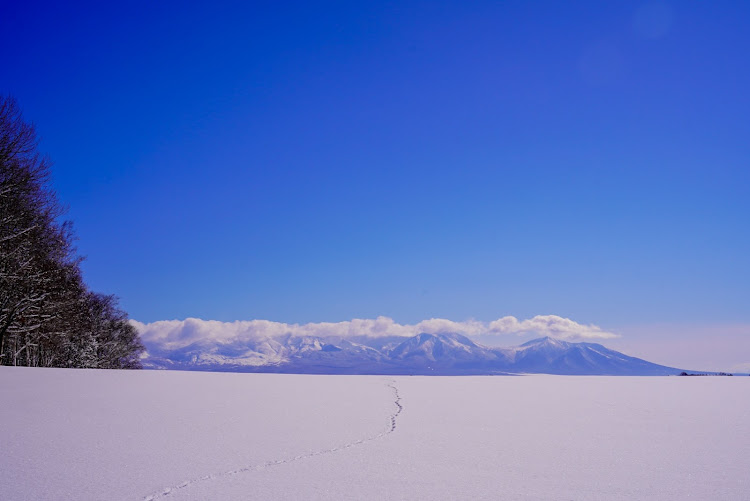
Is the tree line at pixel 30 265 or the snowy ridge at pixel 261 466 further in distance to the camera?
the tree line at pixel 30 265

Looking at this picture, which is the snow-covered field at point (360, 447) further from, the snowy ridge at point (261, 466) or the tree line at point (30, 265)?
the tree line at point (30, 265)

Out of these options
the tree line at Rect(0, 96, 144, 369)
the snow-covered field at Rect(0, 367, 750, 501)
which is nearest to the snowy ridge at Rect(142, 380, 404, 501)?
the snow-covered field at Rect(0, 367, 750, 501)

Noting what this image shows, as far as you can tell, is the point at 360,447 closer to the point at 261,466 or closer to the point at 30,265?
the point at 261,466

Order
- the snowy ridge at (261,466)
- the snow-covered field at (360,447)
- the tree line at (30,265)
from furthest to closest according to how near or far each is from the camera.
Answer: the tree line at (30,265)
the snow-covered field at (360,447)
the snowy ridge at (261,466)

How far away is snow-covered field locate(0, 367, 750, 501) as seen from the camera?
5371mm

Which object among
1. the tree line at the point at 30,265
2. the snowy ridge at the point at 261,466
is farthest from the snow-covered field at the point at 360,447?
the tree line at the point at 30,265

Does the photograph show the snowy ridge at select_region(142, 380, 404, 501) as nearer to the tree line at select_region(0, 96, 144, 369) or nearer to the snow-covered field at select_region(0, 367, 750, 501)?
the snow-covered field at select_region(0, 367, 750, 501)

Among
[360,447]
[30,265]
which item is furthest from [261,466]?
[30,265]

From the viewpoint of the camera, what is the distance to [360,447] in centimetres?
738

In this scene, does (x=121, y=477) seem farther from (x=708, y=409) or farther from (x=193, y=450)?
(x=708, y=409)

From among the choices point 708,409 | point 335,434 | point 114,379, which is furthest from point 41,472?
point 708,409

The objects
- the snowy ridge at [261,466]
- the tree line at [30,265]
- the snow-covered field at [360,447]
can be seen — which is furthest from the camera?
the tree line at [30,265]

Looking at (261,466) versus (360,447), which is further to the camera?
(360,447)

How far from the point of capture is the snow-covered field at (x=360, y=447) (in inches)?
211
